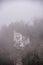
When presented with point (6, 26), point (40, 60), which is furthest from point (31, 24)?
point (40, 60)

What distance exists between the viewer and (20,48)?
1.46 metres

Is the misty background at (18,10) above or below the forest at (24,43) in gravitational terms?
above

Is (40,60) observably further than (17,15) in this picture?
No

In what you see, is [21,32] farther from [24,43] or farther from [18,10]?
[18,10]

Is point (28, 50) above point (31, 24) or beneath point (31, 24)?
beneath

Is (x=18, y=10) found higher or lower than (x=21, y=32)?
higher

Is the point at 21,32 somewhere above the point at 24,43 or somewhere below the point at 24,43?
above

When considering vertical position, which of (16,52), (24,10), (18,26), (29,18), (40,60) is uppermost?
(24,10)

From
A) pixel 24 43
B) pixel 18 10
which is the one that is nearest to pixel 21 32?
pixel 24 43

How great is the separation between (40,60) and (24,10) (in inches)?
31.3

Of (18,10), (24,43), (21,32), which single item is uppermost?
(18,10)

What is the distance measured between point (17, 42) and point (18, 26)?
0.24m

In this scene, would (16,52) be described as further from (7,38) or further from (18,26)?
(18,26)

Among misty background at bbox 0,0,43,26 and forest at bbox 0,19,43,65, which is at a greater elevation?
misty background at bbox 0,0,43,26
